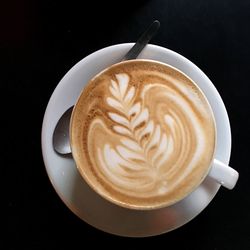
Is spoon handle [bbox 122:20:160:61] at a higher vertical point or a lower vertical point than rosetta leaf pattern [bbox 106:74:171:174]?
higher

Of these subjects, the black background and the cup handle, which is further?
the black background

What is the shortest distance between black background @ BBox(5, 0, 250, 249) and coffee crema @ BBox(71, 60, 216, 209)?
249 millimetres

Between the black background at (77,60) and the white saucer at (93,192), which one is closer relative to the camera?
the white saucer at (93,192)

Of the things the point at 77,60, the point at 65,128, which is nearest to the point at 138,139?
the point at 65,128

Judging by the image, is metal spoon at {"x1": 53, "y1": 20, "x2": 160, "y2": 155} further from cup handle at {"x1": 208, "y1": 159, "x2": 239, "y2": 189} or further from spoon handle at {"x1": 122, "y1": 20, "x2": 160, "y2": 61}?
cup handle at {"x1": 208, "y1": 159, "x2": 239, "y2": 189}

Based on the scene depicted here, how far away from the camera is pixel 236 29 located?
1.31m

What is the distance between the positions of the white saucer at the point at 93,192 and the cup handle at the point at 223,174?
0.06 m

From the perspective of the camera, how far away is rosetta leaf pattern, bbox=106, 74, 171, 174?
1.06 m

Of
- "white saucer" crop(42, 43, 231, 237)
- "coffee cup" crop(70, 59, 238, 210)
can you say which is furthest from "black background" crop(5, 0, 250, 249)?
"coffee cup" crop(70, 59, 238, 210)

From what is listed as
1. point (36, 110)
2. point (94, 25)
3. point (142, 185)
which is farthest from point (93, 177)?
point (94, 25)

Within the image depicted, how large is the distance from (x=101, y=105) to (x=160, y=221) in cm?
32

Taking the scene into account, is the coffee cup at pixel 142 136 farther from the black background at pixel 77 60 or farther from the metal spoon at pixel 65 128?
the black background at pixel 77 60

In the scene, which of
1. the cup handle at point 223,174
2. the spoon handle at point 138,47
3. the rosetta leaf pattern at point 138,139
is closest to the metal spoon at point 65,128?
the spoon handle at point 138,47

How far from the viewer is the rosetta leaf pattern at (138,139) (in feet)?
3.49
